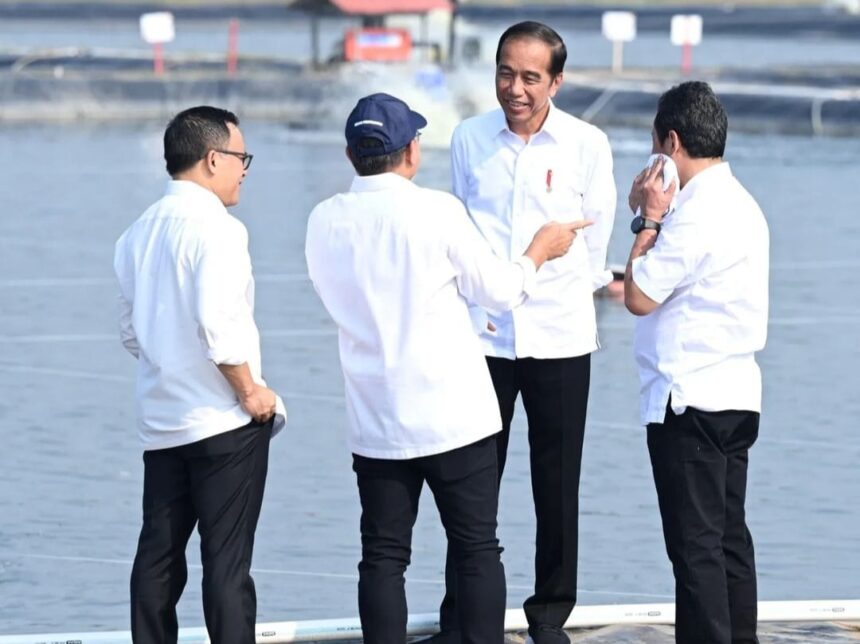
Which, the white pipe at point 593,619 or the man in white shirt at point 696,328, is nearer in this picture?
the man in white shirt at point 696,328

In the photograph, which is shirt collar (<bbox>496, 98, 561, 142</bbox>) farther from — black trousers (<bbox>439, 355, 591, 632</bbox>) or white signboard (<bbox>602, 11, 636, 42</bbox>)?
white signboard (<bbox>602, 11, 636, 42</bbox>)

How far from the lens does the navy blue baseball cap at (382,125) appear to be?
5.15 meters

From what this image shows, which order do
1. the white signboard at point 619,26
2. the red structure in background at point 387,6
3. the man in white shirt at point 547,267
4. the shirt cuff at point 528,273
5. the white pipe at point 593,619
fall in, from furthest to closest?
the white signboard at point 619,26, the red structure in background at point 387,6, the white pipe at point 593,619, the man in white shirt at point 547,267, the shirt cuff at point 528,273

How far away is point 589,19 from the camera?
268ft

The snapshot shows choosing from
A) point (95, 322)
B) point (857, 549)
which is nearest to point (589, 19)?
point (95, 322)

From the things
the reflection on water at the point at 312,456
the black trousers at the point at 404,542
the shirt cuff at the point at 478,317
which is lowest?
the reflection on water at the point at 312,456

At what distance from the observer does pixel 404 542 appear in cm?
541

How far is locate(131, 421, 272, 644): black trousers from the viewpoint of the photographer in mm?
5328

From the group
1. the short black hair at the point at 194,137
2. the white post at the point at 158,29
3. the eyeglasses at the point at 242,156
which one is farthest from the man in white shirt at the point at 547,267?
the white post at the point at 158,29

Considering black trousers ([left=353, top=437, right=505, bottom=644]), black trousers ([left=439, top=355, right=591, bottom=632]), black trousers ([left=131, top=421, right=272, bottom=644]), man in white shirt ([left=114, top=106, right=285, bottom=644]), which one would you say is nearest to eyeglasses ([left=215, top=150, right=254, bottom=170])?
man in white shirt ([left=114, top=106, right=285, bottom=644])

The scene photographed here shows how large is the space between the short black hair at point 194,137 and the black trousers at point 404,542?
0.91 meters

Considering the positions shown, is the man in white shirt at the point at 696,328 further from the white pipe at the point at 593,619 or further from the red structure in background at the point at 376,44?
the red structure in background at the point at 376,44

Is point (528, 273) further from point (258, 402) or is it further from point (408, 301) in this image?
point (258, 402)

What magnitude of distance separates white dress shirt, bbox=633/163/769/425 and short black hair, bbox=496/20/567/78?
2.05ft
